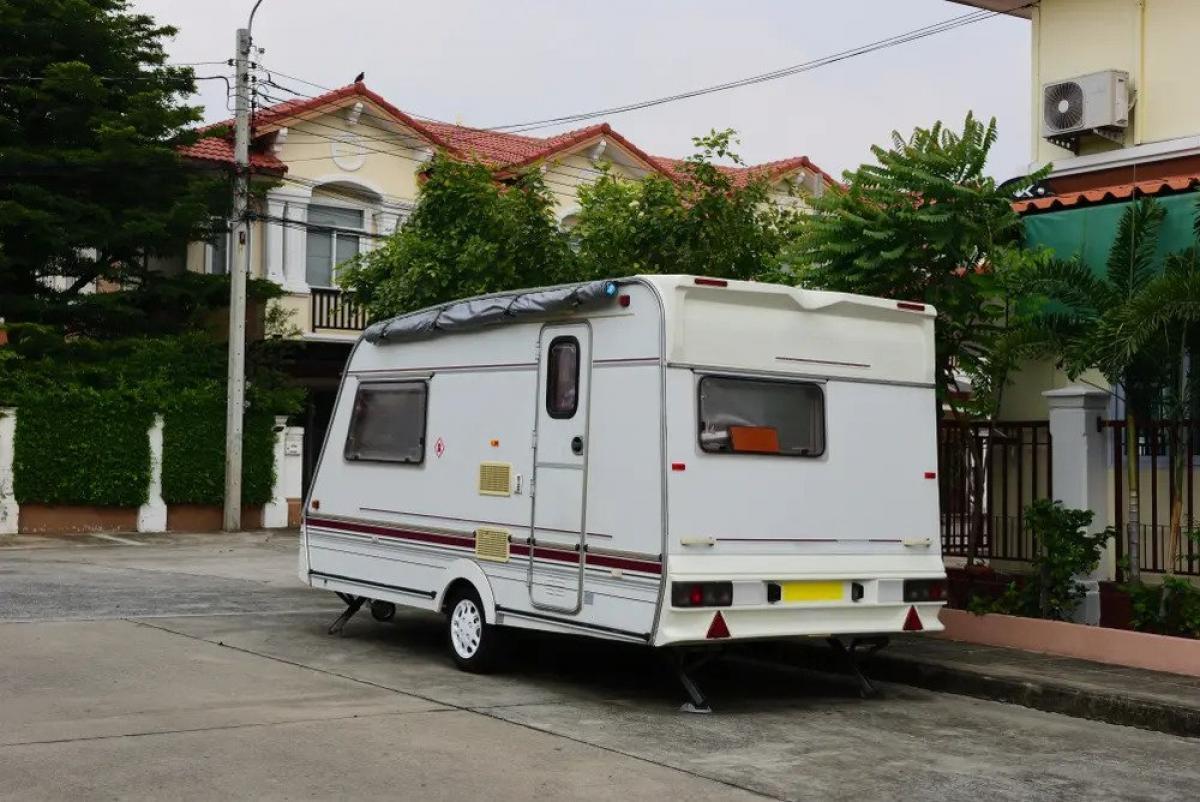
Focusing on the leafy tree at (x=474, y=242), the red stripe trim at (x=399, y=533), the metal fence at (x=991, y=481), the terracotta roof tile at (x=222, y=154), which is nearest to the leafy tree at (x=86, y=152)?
the terracotta roof tile at (x=222, y=154)

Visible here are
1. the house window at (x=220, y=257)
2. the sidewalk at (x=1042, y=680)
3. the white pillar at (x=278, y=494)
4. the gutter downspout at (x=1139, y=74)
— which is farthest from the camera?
the house window at (x=220, y=257)

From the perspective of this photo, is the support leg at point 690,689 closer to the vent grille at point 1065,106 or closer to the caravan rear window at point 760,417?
the caravan rear window at point 760,417

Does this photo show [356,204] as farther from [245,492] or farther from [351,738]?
[351,738]

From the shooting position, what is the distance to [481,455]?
1131cm

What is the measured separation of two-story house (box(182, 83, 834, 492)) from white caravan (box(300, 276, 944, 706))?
17803 millimetres

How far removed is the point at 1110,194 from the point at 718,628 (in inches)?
236

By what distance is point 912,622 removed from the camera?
34.4 ft

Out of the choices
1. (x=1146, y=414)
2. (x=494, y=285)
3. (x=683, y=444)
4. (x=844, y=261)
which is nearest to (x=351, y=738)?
(x=683, y=444)

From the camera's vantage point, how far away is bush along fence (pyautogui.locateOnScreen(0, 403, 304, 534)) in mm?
25312

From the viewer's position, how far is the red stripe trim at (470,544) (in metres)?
9.69

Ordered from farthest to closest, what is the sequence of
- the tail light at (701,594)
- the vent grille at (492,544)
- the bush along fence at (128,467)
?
the bush along fence at (128,467), the vent grille at (492,544), the tail light at (701,594)

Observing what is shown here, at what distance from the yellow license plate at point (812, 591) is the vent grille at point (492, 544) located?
212cm

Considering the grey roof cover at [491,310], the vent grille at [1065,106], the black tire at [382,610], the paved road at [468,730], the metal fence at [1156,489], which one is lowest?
the paved road at [468,730]

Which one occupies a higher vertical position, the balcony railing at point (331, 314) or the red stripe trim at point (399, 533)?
the balcony railing at point (331, 314)
